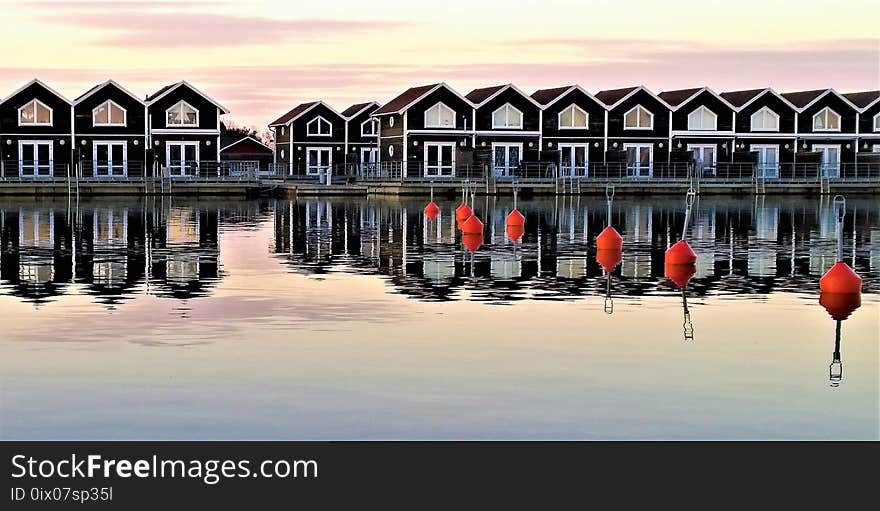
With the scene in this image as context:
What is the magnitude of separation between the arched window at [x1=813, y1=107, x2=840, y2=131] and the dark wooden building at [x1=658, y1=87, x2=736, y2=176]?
615 cm

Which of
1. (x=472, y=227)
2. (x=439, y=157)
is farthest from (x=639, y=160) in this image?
(x=472, y=227)

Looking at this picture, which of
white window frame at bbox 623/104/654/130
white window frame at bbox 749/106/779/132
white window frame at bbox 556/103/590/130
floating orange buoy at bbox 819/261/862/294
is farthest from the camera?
white window frame at bbox 749/106/779/132

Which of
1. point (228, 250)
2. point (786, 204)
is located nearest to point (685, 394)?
Result: point (228, 250)

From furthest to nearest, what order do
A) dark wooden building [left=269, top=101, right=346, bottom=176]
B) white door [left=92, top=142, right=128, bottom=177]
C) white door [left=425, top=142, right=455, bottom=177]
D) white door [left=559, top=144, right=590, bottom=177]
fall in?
1. dark wooden building [left=269, top=101, right=346, bottom=176]
2. white door [left=559, top=144, right=590, bottom=177]
3. white door [left=425, top=142, right=455, bottom=177]
4. white door [left=92, top=142, right=128, bottom=177]

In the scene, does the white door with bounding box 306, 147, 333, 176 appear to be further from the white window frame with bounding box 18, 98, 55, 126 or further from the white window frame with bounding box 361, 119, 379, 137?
the white window frame with bounding box 18, 98, 55, 126

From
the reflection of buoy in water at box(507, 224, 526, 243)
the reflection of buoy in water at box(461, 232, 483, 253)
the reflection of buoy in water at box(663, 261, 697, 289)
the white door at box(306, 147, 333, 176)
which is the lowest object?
the reflection of buoy in water at box(663, 261, 697, 289)

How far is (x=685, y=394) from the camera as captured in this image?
42.6 feet

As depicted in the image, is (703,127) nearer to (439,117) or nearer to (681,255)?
(439,117)

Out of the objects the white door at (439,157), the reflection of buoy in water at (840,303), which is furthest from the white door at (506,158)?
the reflection of buoy in water at (840,303)

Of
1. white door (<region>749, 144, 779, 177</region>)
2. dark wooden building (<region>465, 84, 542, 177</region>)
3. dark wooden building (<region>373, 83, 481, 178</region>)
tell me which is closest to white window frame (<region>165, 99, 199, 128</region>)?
dark wooden building (<region>373, 83, 481, 178</region>)

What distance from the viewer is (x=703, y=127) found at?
87.2 metres

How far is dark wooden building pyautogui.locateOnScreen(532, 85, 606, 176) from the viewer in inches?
3327

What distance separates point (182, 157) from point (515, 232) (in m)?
46.5

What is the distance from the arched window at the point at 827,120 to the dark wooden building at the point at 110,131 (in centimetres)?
4106
